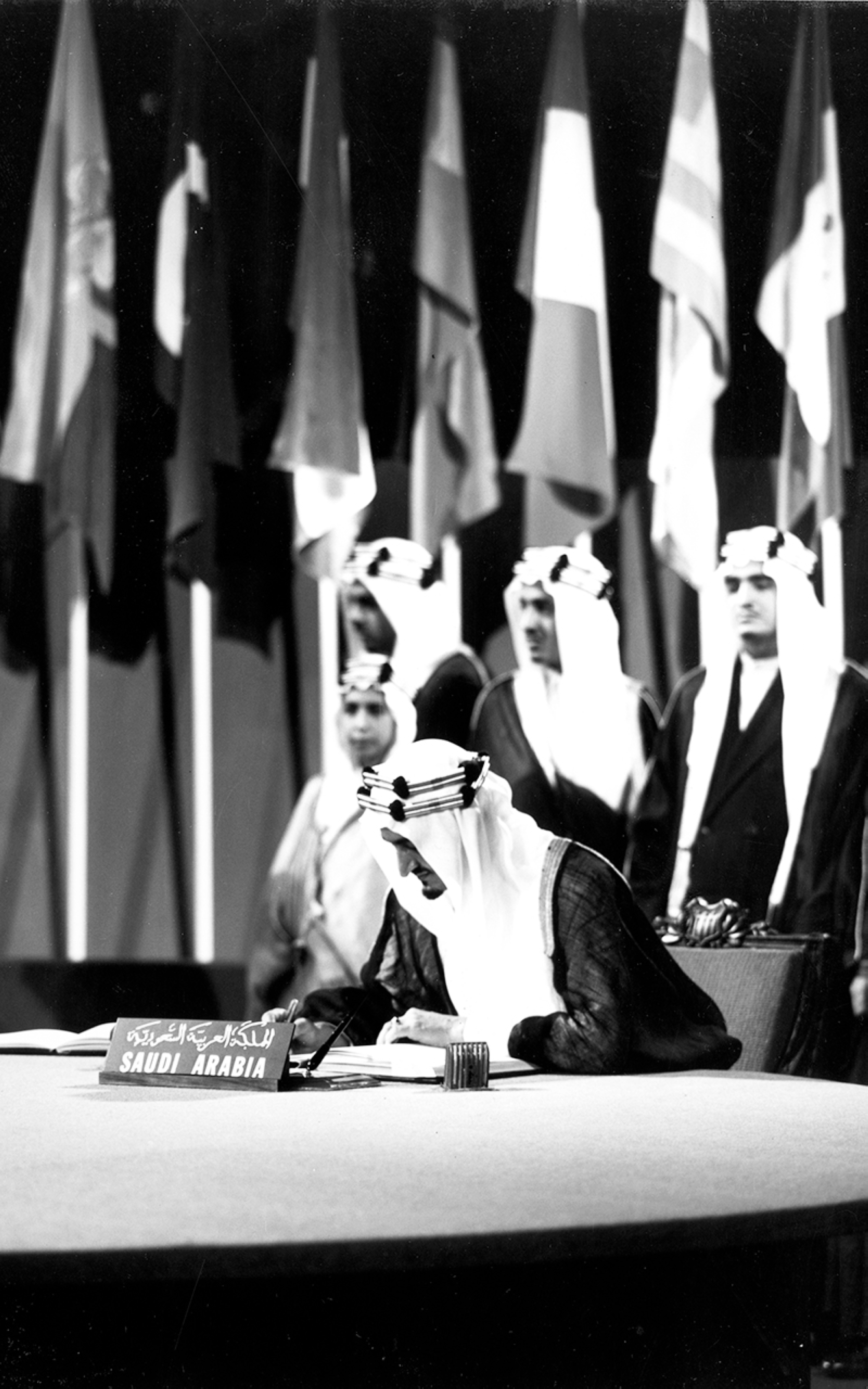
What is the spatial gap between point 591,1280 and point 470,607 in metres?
2.98

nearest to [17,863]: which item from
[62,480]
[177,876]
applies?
[177,876]

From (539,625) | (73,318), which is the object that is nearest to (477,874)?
(539,625)

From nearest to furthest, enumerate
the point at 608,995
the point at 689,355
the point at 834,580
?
the point at 608,995 → the point at 834,580 → the point at 689,355

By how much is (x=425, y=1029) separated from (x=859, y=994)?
1.58 m

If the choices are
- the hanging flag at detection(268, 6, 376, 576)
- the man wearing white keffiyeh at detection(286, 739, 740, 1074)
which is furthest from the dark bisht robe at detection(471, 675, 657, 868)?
the man wearing white keffiyeh at detection(286, 739, 740, 1074)

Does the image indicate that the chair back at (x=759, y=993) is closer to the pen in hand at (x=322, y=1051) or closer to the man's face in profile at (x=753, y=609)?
the man's face in profile at (x=753, y=609)

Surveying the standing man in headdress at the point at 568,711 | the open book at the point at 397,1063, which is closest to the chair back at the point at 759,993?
the standing man in headdress at the point at 568,711

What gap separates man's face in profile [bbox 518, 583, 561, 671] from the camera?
4320 mm

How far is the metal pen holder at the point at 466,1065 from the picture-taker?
7.47 ft

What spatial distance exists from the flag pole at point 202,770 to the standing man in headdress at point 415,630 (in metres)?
0.41

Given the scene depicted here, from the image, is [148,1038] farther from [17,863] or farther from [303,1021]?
[17,863]

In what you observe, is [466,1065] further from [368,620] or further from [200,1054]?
[368,620]

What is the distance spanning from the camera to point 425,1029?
2.72m

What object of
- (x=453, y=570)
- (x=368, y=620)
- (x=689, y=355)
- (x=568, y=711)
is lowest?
(x=568, y=711)
